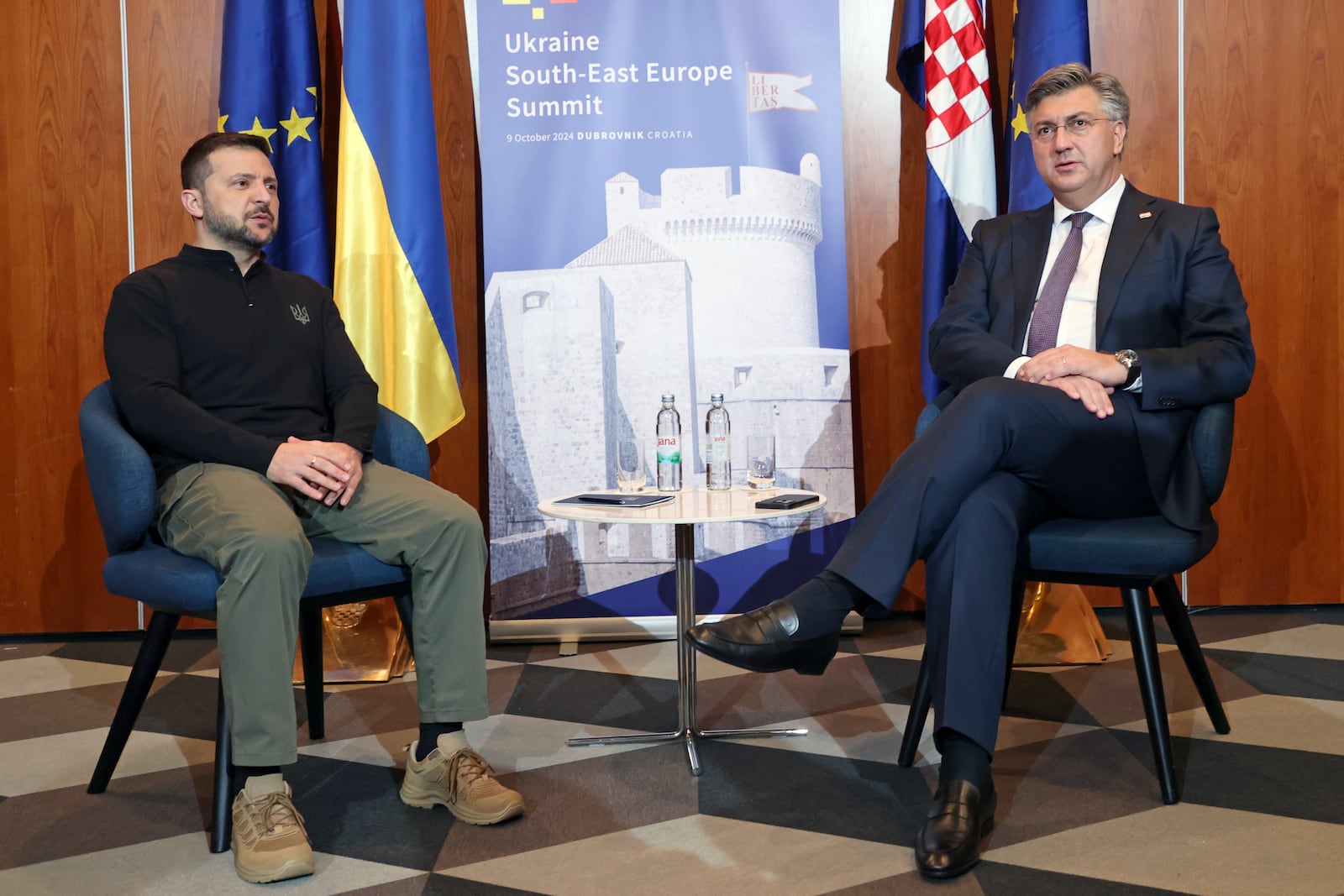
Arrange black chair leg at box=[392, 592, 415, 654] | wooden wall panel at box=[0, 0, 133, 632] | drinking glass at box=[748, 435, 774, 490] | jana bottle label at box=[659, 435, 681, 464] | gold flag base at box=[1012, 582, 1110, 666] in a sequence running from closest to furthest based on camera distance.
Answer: black chair leg at box=[392, 592, 415, 654], jana bottle label at box=[659, 435, 681, 464], drinking glass at box=[748, 435, 774, 490], gold flag base at box=[1012, 582, 1110, 666], wooden wall panel at box=[0, 0, 133, 632]

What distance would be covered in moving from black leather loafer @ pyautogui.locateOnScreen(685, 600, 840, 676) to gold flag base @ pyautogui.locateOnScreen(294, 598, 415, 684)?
57.5 inches

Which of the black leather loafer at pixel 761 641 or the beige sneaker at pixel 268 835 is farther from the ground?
the black leather loafer at pixel 761 641

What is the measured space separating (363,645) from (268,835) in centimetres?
138

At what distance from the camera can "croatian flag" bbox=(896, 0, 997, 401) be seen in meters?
3.48

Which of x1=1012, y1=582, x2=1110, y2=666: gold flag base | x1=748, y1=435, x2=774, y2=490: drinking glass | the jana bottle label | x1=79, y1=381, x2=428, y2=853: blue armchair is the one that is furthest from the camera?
x1=1012, y1=582, x2=1110, y2=666: gold flag base

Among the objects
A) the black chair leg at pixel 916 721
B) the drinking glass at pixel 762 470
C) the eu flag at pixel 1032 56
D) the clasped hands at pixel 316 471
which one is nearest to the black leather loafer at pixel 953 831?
the black chair leg at pixel 916 721

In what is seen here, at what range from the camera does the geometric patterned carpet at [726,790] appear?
187 cm

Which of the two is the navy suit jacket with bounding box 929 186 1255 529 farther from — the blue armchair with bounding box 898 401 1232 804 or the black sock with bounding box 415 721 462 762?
the black sock with bounding box 415 721 462 762

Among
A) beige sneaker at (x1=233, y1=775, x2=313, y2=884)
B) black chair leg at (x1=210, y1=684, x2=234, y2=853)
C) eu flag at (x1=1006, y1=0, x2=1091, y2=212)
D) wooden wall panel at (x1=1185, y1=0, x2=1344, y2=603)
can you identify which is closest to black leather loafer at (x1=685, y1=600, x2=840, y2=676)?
beige sneaker at (x1=233, y1=775, x2=313, y2=884)

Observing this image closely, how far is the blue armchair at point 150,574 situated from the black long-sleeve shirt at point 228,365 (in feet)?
0.31

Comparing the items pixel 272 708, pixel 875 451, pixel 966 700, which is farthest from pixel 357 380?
pixel 875 451

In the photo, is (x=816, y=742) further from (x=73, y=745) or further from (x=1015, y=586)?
(x=73, y=745)

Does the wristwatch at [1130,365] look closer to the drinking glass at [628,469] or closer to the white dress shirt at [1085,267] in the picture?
the white dress shirt at [1085,267]

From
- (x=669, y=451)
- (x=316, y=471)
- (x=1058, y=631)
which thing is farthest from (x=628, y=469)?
(x=1058, y=631)
